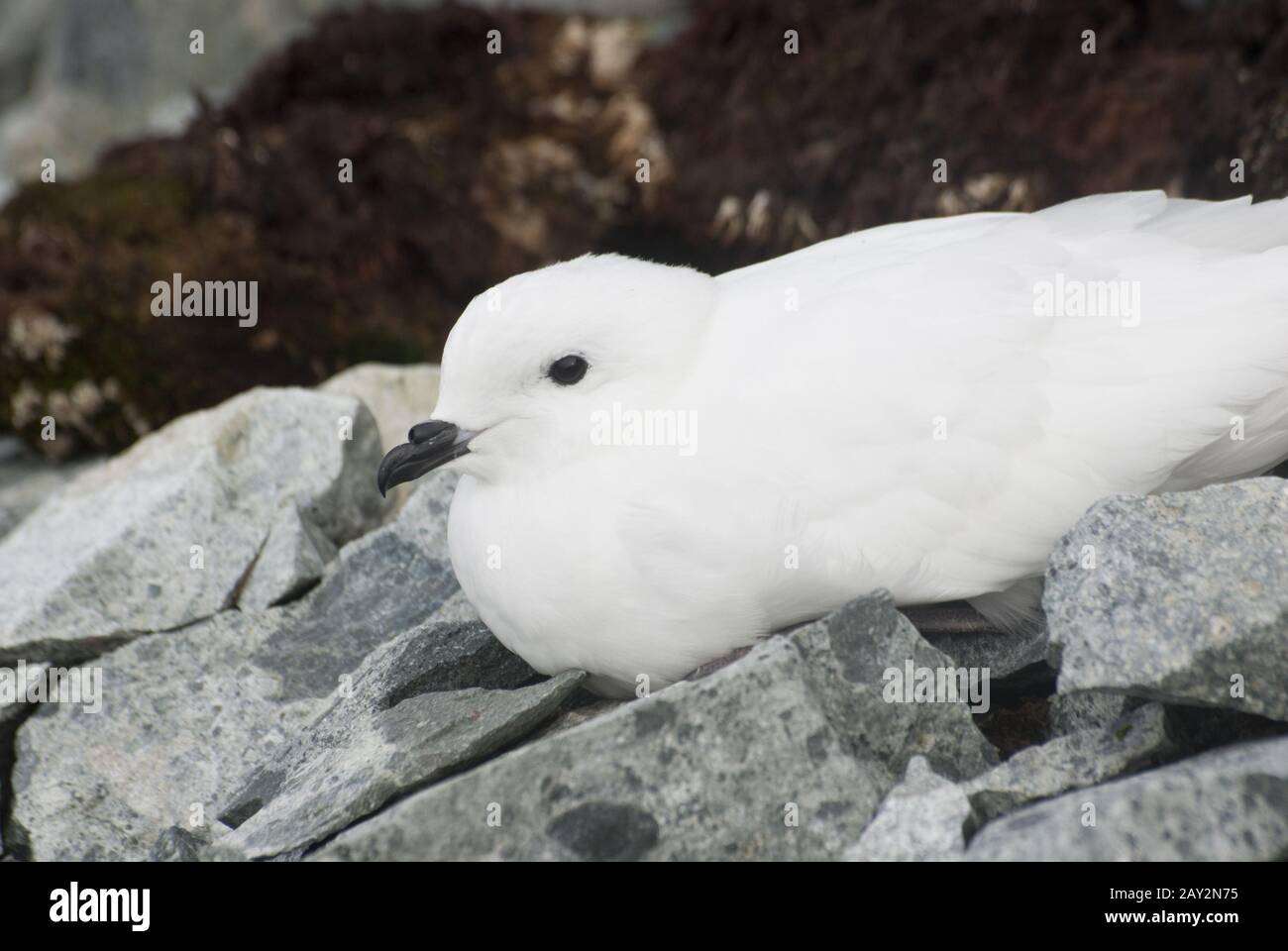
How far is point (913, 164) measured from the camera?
7.56 metres

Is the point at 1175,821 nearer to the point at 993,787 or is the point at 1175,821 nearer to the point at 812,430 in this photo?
the point at 993,787

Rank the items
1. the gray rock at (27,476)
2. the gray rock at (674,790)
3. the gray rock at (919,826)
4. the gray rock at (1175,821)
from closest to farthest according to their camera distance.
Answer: the gray rock at (1175,821), the gray rock at (919,826), the gray rock at (674,790), the gray rock at (27,476)

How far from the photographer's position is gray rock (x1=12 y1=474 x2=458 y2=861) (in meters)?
Answer: 4.59

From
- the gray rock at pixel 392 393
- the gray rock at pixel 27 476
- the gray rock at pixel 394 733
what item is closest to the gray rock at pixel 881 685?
the gray rock at pixel 394 733

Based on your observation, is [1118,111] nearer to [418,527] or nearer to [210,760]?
[418,527]

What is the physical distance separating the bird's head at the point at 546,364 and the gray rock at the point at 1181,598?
1.30 meters

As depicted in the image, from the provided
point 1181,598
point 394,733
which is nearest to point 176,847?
point 394,733

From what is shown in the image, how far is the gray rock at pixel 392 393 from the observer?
639 cm

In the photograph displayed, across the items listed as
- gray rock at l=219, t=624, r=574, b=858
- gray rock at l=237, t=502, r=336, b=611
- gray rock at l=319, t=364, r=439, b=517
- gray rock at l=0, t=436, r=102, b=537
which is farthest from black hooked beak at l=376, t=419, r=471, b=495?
gray rock at l=0, t=436, r=102, b=537

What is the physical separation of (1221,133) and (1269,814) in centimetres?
453

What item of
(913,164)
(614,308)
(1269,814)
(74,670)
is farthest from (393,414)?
(1269,814)

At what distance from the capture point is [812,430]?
3.73 meters

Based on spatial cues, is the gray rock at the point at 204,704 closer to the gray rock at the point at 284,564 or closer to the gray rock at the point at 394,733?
the gray rock at the point at 284,564

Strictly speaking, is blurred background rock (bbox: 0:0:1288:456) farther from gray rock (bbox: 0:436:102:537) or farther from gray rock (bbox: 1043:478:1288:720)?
gray rock (bbox: 1043:478:1288:720)
